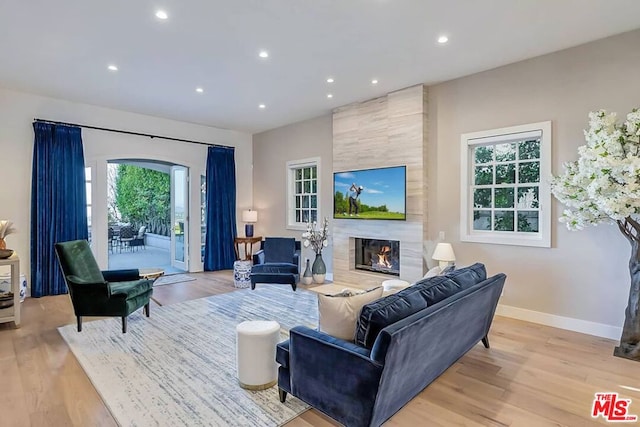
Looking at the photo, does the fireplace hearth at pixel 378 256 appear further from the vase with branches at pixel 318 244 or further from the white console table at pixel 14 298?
the white console table at pixel 14 298

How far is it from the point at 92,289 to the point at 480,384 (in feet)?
12.6

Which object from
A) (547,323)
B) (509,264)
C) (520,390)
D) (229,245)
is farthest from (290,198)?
(520,390)

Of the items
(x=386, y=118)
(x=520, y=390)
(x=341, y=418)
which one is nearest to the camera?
(x=341, y=418)

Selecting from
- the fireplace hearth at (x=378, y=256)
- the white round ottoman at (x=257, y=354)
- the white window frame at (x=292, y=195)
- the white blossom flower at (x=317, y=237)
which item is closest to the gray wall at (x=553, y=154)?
the fireplace hearth at (x=378, y=256)

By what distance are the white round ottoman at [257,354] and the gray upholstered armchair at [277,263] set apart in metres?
2.66

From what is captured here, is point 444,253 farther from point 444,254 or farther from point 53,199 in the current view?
point 53,199

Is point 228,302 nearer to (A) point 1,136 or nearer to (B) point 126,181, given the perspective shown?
(A) point 1,136

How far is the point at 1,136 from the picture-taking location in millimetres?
5004

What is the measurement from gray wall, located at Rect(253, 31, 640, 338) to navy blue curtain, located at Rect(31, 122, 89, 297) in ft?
18.5

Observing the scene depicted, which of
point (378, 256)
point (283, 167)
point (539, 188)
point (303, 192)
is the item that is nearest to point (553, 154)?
point (539, 188)

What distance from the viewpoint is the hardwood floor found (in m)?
2.22

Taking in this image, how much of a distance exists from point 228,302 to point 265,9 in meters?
3.69

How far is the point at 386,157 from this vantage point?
17.1 ft

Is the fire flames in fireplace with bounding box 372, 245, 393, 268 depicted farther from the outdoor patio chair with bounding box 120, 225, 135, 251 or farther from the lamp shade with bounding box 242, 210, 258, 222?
the outdoor patio chair with bounding box 120, 225, 135, 251
